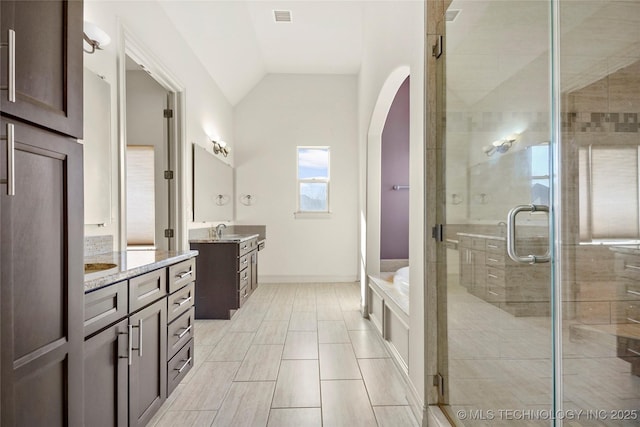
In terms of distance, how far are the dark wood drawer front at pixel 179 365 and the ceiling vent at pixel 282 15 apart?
3.97 m

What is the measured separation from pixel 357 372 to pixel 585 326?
1.59 meters

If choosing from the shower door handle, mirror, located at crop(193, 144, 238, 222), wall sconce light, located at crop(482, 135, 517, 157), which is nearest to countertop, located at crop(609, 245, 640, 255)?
the shower door handle

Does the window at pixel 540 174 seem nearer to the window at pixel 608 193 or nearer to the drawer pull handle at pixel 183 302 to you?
the window at pixel 608 193

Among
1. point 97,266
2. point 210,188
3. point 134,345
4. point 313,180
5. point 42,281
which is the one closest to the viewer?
point 42,281

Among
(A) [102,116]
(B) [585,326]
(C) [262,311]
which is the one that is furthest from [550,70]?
(C) [262,311]

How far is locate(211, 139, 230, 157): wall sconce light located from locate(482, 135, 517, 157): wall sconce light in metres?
4.14

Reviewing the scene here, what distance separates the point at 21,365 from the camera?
0.87 metres

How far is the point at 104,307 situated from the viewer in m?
1.43

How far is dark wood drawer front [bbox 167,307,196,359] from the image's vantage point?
2111 mm

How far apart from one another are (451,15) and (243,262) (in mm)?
3483

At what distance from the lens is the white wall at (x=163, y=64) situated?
7.82 ft

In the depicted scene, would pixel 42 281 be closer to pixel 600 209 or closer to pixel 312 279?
pixel 600 209

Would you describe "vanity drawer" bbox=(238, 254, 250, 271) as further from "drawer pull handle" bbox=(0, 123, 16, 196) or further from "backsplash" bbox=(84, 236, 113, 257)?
"drawer pull handle" bbox=(0, 123, 16, 196)

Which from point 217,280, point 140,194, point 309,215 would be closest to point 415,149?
point 217,280
